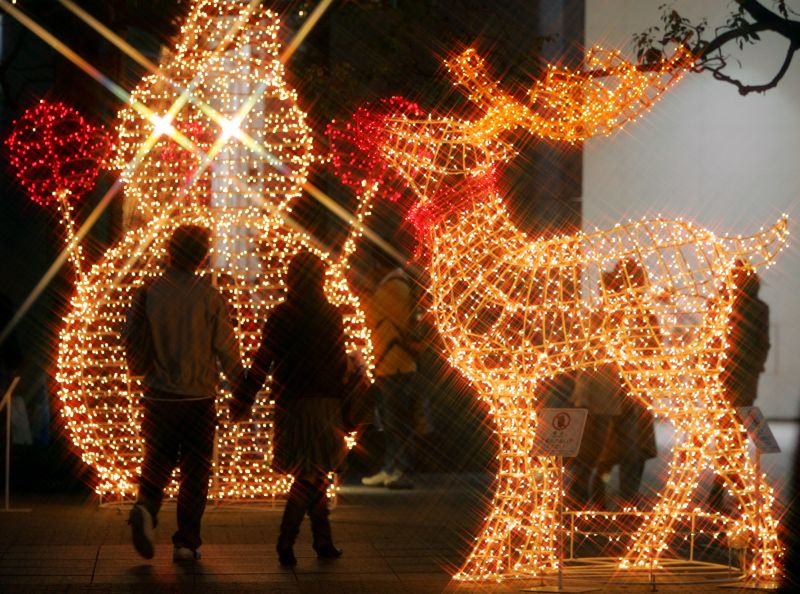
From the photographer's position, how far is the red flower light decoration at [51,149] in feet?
41.4

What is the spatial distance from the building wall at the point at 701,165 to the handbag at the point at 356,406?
3.52m

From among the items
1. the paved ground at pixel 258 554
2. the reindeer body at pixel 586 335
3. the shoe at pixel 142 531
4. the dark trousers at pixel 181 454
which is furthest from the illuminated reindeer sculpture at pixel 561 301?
the shoe at pixel 142 531

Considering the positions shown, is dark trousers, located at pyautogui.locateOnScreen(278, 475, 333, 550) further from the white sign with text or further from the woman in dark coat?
the white sign with text

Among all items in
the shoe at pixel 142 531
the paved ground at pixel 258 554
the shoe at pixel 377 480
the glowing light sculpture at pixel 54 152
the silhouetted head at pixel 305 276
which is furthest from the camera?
the shoe at pixel 377 480

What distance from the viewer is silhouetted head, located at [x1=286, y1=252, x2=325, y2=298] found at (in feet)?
31.9

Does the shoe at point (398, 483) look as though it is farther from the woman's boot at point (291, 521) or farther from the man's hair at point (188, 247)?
the man's hair at point (188, 247)

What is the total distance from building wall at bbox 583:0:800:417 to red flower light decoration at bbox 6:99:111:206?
→ 4072mm

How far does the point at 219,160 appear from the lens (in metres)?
12.3

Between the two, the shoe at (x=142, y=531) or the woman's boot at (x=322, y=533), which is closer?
the shoe at (x=142, y=531)

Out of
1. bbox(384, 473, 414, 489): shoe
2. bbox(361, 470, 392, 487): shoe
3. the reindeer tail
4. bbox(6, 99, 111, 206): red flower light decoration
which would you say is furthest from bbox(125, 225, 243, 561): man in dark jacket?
bbox(361, 470, 392, 487): shoe

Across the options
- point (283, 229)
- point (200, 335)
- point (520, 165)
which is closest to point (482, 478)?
point (520, 165)

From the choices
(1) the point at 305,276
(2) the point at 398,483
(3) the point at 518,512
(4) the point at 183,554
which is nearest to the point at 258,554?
(4) the point at 183,554

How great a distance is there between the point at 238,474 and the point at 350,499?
6.25 feet

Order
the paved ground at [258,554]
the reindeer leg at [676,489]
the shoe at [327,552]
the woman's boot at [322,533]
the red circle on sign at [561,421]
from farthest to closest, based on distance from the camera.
Result: 1. the shoe at [327,552]
2. the woman's boot at [322,533]
3. the reindeer leg at [676,489]
4. the paved ground at [258,554]
5. the red circle on sign at [561,421]
